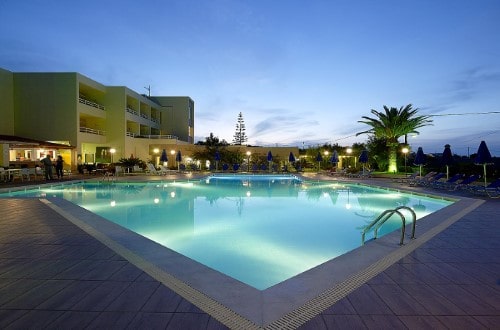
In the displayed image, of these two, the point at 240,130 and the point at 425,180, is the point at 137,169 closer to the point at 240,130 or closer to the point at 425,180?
the point at 425,180

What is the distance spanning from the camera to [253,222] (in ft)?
26.9

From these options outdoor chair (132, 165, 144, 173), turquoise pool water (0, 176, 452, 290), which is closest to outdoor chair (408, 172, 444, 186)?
turquoise pool water (0, 176, 452, 290)

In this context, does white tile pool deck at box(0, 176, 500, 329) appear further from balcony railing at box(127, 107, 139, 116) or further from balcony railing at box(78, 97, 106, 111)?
balcony railing at box(127, 107, 139, 116)

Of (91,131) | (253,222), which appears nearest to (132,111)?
(91,131)

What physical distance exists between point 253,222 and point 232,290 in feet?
16.9

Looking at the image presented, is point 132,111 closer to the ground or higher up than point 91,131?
higher up

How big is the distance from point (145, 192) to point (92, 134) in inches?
485

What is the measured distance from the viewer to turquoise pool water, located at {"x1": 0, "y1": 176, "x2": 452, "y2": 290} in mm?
A: 5453

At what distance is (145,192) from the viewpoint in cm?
1359

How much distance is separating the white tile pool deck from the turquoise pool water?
1.32 m

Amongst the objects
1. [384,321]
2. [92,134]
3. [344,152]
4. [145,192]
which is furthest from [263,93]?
[384,321]

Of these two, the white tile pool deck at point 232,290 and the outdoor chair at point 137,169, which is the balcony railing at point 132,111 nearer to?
the outdoor chair at point 137,169

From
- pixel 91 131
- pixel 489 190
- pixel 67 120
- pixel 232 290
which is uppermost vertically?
pixel 67 120

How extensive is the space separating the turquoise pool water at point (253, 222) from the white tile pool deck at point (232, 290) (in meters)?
1.32
